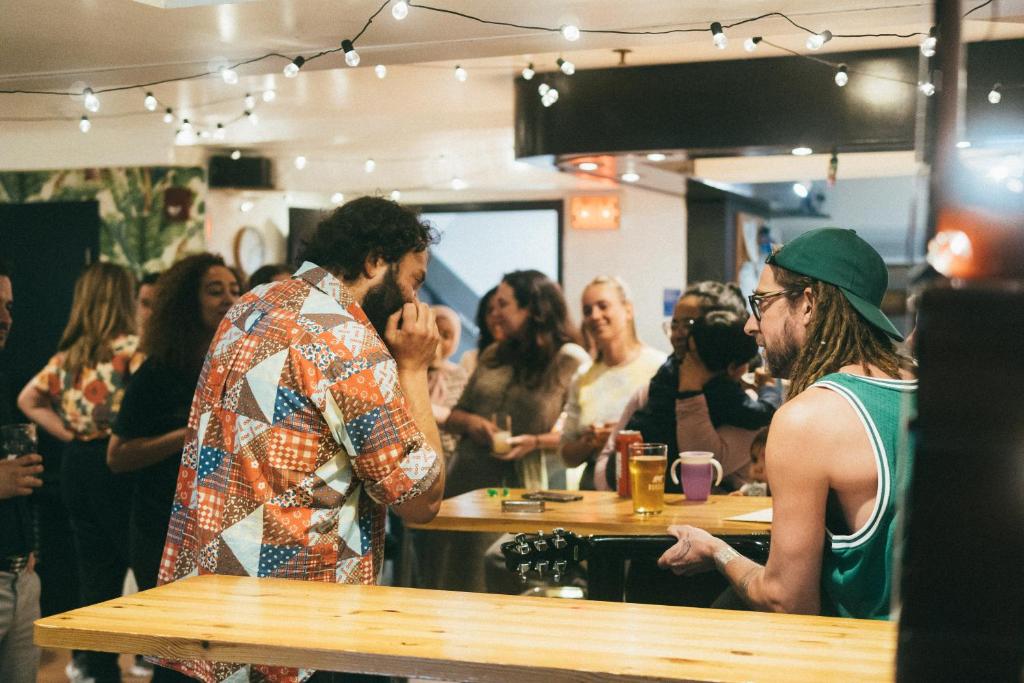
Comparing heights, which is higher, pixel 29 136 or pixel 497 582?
pixel 29 136

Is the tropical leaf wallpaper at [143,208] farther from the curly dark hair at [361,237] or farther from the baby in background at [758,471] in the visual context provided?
the curly dark hair at [361,237]

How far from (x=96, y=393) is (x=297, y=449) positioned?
2713 millimetres

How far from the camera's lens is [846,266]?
2.02 meters

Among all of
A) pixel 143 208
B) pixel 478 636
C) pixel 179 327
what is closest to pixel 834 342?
pixel 478 636

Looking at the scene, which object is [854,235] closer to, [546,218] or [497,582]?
[497,582]

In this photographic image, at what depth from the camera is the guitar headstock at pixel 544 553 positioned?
2.12 metres

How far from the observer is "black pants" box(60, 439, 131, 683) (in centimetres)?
427

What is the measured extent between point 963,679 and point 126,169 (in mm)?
8127

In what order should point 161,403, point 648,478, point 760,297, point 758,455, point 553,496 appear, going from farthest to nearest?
1. point 161,403
2. point 758,455
3. point 553,496
4. point 648,478
5. point 760,297

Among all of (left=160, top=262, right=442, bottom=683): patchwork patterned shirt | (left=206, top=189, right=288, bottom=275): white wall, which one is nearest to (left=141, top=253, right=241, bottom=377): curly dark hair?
(left=160, top=262, right=442, bottom=683): patchwork patterned shirt

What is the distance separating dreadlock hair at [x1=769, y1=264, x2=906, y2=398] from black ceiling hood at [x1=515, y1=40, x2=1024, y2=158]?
125 inches

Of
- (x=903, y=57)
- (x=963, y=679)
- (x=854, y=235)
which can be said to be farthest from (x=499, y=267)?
(x=963, y=679)

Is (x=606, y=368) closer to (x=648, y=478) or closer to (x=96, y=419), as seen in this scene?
(x=648, y=478)

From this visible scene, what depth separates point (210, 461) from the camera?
2.03 meters
